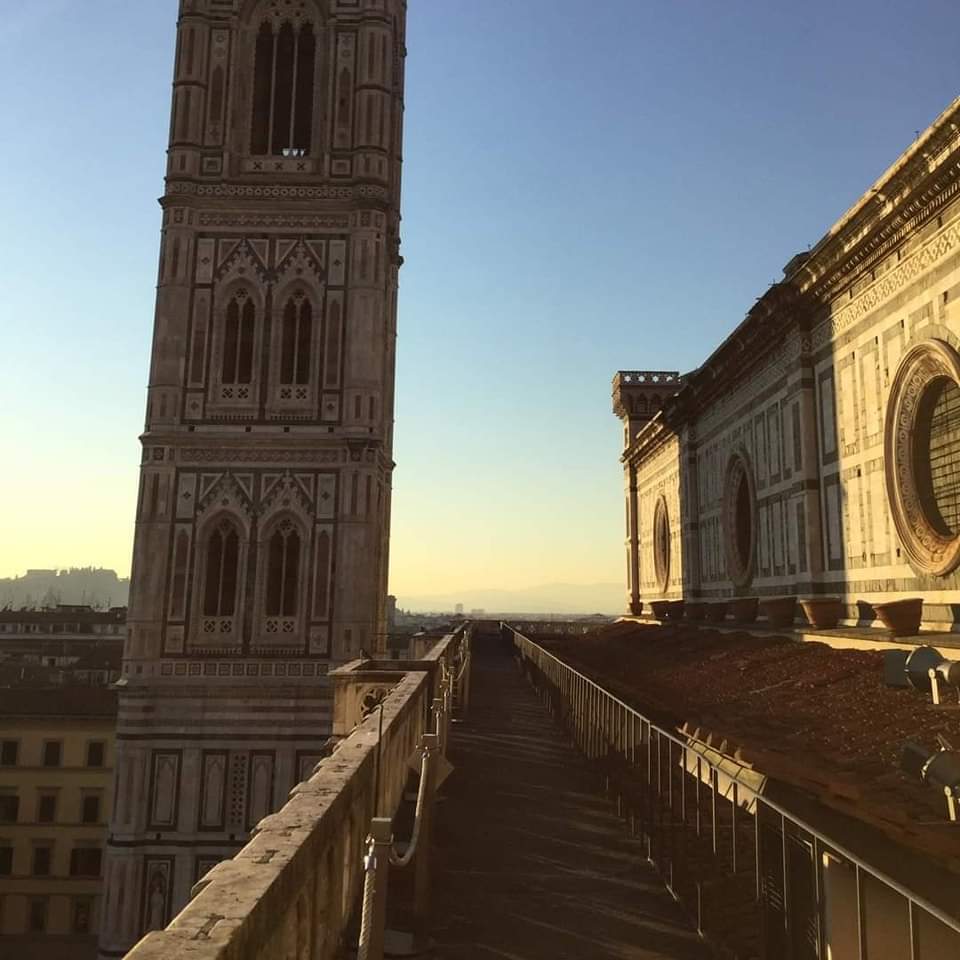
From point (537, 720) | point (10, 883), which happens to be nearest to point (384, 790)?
point (537, 720)

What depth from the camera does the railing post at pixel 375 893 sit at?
3.80 metres

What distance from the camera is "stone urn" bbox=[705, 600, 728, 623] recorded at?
19577 millimetres

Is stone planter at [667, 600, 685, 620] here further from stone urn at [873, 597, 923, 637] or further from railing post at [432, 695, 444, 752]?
railing post at [432, 695, 444, 752]

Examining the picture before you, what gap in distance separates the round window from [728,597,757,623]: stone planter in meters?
9.49

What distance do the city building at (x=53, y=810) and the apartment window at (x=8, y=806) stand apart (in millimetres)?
49

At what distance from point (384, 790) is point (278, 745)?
2017 centimetres

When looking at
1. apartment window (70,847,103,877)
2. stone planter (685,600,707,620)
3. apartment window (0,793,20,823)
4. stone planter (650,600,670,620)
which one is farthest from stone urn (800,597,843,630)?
apartment window (0,793,20,823)

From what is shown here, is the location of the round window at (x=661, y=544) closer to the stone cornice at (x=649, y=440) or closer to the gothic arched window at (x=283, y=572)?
the stone cornice at (x=649, y=440)

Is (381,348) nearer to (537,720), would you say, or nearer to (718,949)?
(537,720)

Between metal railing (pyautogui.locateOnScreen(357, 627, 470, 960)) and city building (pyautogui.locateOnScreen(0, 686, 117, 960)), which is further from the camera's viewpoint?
city building (pyautogui.locateOnScreen(0, 686, 117, 960))

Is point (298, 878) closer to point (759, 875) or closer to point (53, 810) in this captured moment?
point (759, 875)

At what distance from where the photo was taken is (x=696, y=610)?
72.5 ft

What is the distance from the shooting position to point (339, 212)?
91.9ft

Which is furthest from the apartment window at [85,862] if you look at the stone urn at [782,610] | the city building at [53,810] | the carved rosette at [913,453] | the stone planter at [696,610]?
the carved rosette at [913,453]
